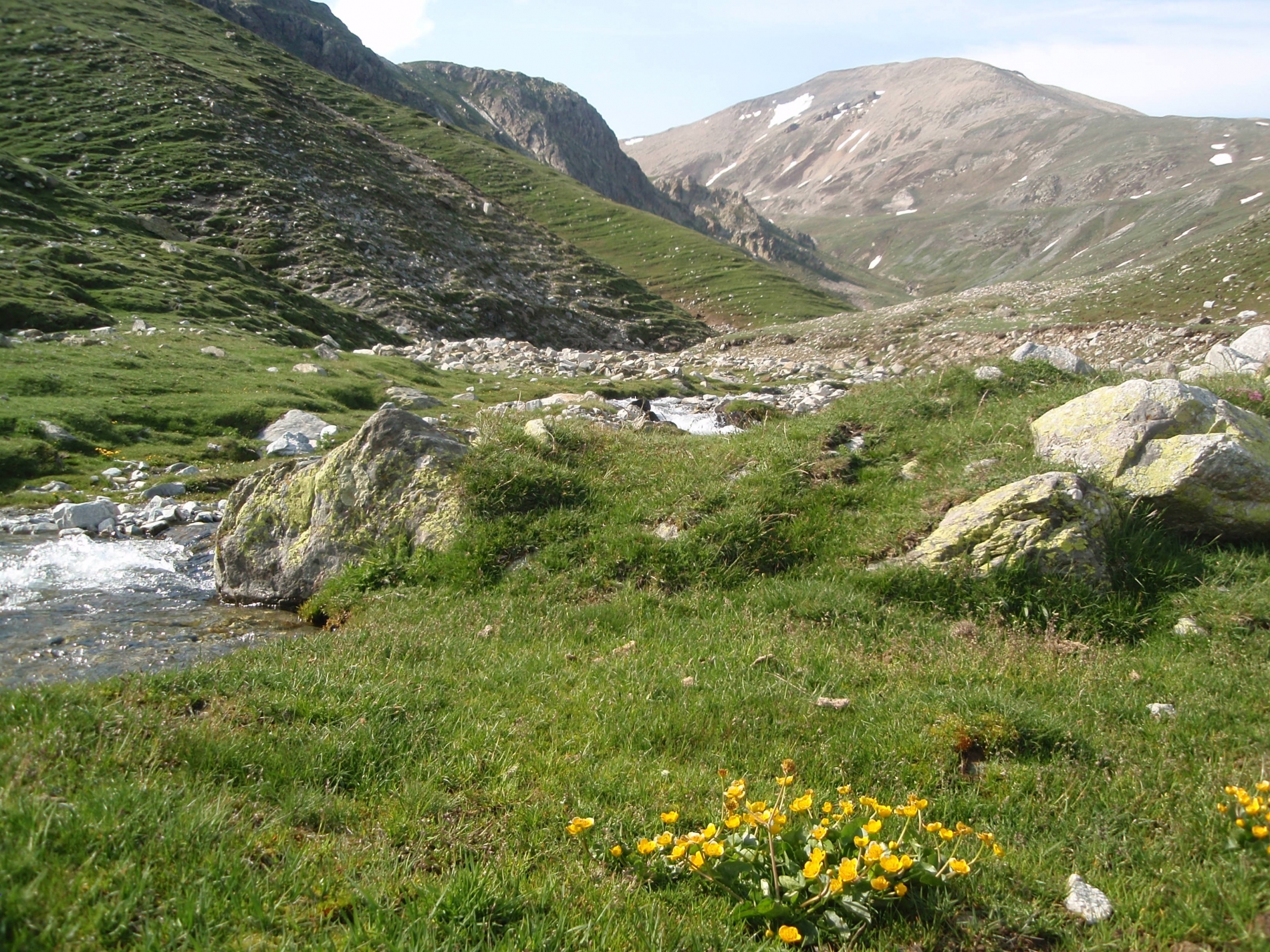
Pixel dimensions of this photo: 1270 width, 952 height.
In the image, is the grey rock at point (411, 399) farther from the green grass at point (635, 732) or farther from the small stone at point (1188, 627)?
the small stone at point (1188, 627)

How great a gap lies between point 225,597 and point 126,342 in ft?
62.3

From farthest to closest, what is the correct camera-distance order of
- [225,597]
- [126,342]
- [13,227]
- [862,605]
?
[13,227], [126,342], [225,597], [862,605]

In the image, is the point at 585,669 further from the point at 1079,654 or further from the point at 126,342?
the point at 126,342

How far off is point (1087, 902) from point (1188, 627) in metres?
4.71

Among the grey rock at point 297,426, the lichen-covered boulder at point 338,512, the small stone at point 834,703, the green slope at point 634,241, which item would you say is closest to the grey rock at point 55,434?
the grey rock at point 297,426

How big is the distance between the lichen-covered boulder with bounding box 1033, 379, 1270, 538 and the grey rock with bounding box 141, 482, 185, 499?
623 inches

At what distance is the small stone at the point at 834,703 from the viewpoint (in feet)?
20.3

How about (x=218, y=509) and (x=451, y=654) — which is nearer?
(x=451, y=654)

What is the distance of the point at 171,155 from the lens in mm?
49844

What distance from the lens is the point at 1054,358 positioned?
13906 mm

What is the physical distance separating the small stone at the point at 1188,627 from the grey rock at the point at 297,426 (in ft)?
60.4

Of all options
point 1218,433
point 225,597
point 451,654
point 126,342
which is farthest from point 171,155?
point 1218,433

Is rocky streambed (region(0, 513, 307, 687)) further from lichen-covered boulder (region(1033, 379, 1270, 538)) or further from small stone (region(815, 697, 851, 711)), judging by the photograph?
lichen-covered boulder (region(1033, 379, 1270, 538))

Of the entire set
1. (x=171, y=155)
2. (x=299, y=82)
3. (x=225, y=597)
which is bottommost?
(x=225, y=597)
